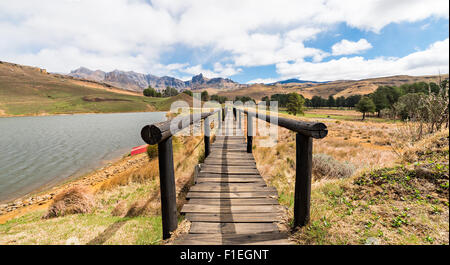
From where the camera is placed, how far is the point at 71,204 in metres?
4.74

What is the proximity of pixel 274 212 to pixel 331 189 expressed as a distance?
1.53 m

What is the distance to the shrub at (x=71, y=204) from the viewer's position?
183 inches

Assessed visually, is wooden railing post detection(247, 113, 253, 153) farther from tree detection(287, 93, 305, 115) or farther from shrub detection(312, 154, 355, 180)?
tree detection(287, 93, 305, 115)

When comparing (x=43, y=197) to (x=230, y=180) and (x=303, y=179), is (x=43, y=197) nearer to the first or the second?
(x=230, y=180)

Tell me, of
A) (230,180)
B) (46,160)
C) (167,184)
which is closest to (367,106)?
(230,180)

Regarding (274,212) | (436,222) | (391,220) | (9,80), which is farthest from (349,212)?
(9,80)

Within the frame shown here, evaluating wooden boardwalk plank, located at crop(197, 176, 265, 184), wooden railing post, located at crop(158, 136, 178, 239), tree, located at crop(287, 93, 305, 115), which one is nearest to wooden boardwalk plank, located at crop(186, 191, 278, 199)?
wooden boardwalk plank, located at crop(197, 176, 265, 184)

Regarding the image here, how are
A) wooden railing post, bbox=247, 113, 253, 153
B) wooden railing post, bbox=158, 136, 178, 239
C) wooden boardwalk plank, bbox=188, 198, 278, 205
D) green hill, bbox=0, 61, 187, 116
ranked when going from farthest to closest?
green hill, bbox=0, 61, 187, 116, wooden railing post, bbox=247, 113, 253, 153, wooden boardwalk plank, bbox=188, 198, 278, 205, wooden railing post, bbox=158, 136, 178, 239

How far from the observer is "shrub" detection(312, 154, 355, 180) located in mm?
5000

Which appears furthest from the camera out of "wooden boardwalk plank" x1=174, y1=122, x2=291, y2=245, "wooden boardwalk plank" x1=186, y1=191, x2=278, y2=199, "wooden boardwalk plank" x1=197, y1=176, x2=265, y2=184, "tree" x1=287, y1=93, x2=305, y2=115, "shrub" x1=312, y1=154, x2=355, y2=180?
"tree" x1=287, y1=93, x2=305, y2=115

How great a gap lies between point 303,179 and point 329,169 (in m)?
3.78

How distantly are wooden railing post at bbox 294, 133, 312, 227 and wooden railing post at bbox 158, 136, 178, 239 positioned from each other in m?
1.57

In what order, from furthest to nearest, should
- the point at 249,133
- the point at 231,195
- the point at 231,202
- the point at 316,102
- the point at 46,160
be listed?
the point at 316,102 < the point at 46,160 < the point at 249,133 < the point at 231,195 < the point at 231,202

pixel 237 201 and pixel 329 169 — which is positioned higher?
pixel 237 201
